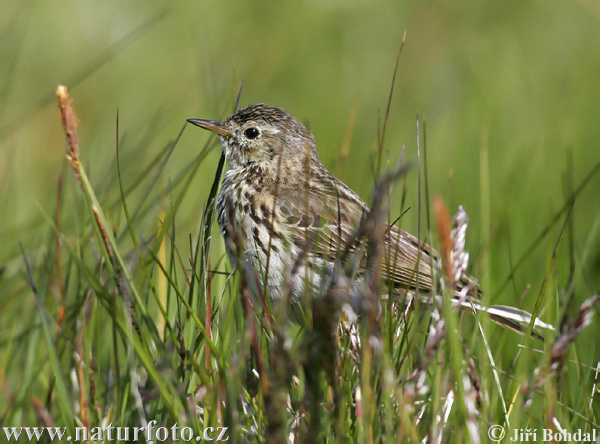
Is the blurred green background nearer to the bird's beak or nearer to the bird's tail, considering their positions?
the bird's beak

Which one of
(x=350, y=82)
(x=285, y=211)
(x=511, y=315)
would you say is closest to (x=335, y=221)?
(x=285, y=211)

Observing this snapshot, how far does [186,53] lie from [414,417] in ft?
24.1

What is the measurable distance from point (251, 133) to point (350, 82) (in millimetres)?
3941

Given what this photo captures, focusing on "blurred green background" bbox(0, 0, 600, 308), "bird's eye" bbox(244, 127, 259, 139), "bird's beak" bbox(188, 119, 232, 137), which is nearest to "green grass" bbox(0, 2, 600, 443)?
"blurred green background" bbox(0, 0, 600, 308)

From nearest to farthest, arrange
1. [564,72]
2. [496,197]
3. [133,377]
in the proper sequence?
1. [133,377]
2. [496,197]
3. [564,72]

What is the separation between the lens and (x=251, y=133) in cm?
544

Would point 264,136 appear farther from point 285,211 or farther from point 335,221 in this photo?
point 335,221

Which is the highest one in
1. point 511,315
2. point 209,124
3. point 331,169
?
point 209,124

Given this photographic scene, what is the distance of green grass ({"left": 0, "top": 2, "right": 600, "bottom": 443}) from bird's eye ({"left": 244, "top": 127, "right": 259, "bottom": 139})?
289 millimetres

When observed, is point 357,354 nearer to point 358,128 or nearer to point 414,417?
point 414,417

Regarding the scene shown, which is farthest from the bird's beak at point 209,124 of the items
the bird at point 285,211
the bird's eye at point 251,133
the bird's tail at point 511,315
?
the bird's tail at point 511,315

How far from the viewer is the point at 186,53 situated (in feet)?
31.6

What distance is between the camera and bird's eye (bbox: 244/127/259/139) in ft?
17.8

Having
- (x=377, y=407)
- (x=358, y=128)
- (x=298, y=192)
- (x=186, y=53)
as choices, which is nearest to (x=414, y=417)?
(x=377, y=407)
